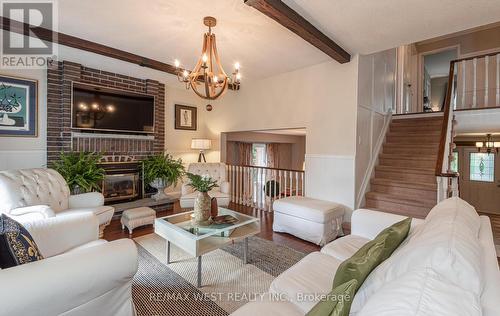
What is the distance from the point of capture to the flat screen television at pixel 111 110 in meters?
4.07

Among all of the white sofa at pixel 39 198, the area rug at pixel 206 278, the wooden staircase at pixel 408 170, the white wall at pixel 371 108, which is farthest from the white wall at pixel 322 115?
the white sofa at pixel 39 198

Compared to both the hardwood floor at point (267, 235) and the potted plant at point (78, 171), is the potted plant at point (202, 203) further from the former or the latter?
the potted plant at point (78, 171)

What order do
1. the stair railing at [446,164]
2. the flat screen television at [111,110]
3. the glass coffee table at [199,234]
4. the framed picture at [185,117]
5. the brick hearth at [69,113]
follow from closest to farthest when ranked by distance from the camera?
the glass coffee table at [199,234] → the stair railing at [446,164] → the brick hearth at [69,113] → the flat screen television at [111,110] → the framed picture at [185,117]

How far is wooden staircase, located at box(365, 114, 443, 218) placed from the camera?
3451 mm

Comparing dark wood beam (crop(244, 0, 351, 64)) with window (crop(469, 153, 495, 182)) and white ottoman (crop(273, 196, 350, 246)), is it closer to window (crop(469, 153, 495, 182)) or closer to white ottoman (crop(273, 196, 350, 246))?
white ottoman (crop(273, 196, 350, 246))

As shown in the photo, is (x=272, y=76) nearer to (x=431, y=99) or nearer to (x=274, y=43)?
(x=274, y=43)

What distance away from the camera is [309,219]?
3125 millimetres

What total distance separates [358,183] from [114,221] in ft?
12.9

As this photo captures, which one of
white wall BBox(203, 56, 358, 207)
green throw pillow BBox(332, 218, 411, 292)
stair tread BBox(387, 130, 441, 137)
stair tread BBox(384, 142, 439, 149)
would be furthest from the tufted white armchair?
stair tread BBox(387, 130, 441, 137)

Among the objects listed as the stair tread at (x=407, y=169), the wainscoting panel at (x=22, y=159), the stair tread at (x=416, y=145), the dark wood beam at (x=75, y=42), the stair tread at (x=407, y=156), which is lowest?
the stair tread at (x=407, y=169)

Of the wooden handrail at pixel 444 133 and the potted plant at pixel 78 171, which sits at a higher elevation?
the wooden handrail at pixel 444 133

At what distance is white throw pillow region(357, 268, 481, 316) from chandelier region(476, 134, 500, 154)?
7076 mm

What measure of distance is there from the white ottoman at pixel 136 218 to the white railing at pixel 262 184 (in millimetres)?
2065

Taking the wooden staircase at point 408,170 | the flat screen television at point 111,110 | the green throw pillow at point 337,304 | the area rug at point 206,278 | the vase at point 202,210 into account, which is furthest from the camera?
the flat screen television at point 111,110
